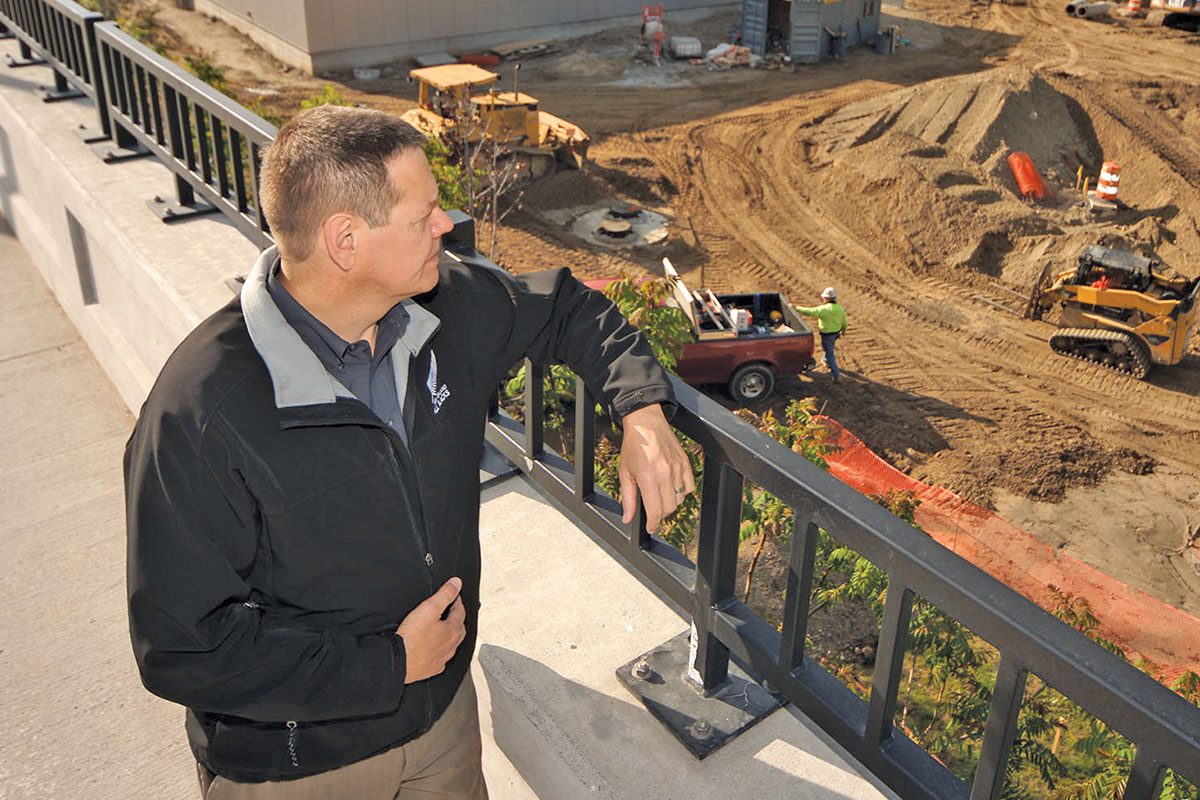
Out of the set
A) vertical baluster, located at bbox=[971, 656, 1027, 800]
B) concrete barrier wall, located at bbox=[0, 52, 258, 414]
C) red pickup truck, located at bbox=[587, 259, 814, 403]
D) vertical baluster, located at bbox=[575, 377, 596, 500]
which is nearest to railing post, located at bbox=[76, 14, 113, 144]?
concrete barrier wall, located at bbox=[0, 52, 258, 414]

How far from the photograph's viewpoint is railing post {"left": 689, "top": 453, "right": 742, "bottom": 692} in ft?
9.07

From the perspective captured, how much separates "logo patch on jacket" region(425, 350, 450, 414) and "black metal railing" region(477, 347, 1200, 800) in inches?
22.2

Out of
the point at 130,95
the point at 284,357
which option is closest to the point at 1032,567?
the point at 130,95

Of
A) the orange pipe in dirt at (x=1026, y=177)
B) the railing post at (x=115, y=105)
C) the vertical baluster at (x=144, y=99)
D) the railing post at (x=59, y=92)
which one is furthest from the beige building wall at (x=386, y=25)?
the vertical baluster at (x=144, y=99)

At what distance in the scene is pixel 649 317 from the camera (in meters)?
9.40

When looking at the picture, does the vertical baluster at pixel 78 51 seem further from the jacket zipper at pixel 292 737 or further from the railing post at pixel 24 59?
the jacket zipper at pixel 292 737

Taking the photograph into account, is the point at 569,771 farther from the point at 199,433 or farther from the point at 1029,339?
the point at 1029,339

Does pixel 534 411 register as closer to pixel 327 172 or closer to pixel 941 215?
pixel 327 172

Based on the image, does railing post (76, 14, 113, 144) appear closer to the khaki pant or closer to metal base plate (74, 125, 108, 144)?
metal base plate (74, 125, 108, 144)

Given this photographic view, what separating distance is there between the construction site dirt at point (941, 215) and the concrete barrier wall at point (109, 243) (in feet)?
35.7

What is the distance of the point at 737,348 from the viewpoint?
16047mm

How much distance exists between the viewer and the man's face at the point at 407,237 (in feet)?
7.63

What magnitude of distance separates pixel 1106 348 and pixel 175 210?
15772 millimetres

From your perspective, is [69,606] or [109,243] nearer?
[69,606]
